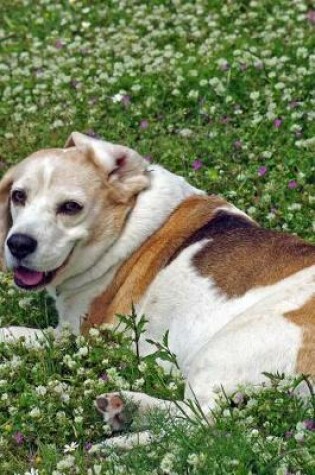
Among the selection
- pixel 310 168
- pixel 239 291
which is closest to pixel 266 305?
pixel 239 291

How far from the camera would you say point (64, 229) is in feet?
22.0

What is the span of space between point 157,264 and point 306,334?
4.56 feet

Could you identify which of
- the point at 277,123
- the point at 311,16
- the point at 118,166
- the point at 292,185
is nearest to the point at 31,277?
the point at 118,166

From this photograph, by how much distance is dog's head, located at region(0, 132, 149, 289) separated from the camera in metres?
6.57

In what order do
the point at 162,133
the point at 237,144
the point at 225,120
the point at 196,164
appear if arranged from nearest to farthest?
the point at 196,164 → the point at 237,144 → the point at 225,120 → the point at 162,133

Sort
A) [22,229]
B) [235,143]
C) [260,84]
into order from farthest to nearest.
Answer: [260,84], [235,143], [22,229]

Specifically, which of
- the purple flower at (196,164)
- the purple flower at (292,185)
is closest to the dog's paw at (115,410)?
the purple flower at (292,185)

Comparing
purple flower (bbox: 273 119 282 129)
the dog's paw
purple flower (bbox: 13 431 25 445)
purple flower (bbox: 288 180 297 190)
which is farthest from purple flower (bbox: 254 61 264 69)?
purple flower (bbox: 13 431 25 445)

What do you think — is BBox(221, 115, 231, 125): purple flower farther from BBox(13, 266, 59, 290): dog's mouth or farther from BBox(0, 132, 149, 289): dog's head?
BBox(13, 266, 59, 290): dog's mouth

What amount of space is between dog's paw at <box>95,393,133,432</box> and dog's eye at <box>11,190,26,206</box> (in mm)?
1632

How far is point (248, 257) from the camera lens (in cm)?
630

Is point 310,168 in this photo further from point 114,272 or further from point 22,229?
point 22,229

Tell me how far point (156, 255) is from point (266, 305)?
110 centimetres

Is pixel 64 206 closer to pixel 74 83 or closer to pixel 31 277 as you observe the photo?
pixel 31 277
